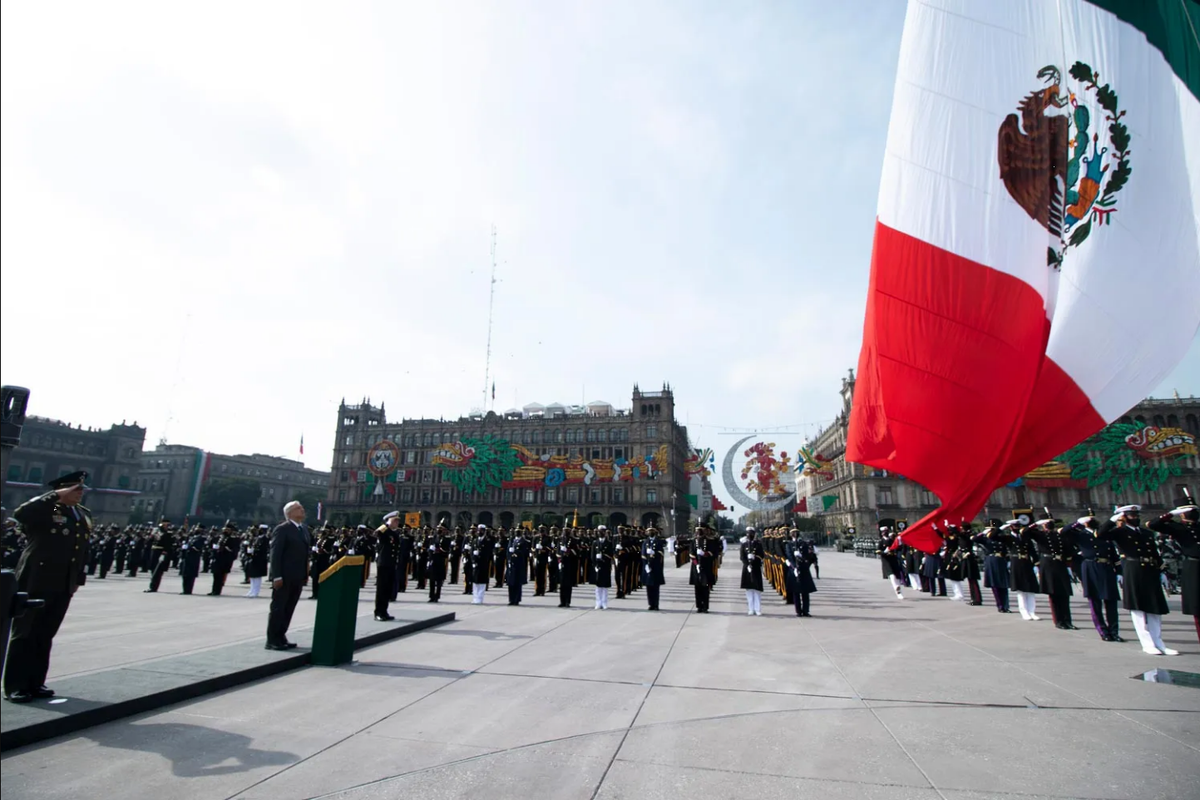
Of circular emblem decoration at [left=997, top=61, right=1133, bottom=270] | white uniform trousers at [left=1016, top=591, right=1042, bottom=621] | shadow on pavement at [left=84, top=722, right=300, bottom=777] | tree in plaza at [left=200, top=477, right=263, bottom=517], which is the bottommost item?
tree in plaza at [left=200, top=477, right=263, bottom=517]

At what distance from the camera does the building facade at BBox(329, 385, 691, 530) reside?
7538 cm

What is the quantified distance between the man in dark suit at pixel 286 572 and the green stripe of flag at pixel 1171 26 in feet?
36.4

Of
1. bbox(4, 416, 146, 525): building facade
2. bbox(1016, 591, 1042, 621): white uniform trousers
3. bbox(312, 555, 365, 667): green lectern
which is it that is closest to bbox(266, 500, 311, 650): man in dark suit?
bbox(312, 555, 365, 667): green lectern

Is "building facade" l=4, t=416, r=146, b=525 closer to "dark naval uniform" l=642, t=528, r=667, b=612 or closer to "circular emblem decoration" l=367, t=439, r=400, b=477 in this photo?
"circular emblem decoration" l=367, t=439, r=400, b=477

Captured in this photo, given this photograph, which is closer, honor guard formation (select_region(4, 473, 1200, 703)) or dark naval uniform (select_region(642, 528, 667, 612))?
honor guard formation (select_region(4, 473, 1200, 703))

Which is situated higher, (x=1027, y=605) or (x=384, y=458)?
(x=384, y=458)

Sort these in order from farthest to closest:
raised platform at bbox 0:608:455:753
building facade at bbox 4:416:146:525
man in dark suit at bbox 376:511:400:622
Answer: building facade at bbox 4:416:146:525 < man in dark suit at bbox 376:511:400:622 < raised platform at bbox 0:608:455:753

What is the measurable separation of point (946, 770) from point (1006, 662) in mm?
4128

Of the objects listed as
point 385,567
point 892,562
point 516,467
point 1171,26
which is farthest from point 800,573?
point 516,467

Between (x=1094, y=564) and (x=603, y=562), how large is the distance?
340 inches

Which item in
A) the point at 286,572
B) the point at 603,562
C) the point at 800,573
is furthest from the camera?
the point at 603,562

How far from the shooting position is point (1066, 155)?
7832mm

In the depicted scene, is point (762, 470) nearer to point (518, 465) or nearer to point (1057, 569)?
point (518, 465)

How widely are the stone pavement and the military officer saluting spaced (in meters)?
0.84
